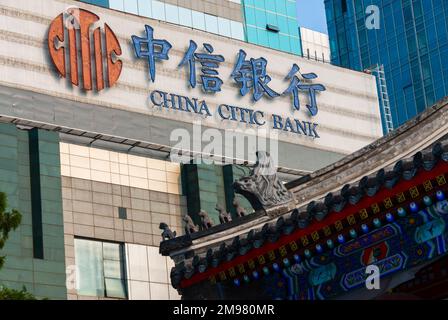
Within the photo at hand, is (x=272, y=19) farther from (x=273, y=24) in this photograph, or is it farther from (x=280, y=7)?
(x=280, y=7)

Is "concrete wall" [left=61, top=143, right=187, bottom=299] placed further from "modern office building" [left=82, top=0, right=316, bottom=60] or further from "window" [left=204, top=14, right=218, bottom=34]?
"window" [left=204, top=14, right=218, bottom=34]

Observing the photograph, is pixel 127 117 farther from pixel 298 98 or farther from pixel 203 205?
pixel 298 98

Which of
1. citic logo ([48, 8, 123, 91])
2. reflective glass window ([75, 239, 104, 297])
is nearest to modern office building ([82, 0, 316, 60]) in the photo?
citic logo ([48, 8, 123, 91])

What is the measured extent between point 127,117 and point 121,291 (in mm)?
8582

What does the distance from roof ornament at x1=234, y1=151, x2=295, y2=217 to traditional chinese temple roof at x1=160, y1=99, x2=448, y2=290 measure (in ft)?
0.17

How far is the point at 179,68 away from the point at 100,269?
11575 mm

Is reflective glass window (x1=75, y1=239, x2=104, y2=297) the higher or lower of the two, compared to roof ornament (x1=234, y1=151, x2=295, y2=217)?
higher

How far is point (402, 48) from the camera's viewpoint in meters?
119

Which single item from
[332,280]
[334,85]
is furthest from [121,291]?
[332,280]

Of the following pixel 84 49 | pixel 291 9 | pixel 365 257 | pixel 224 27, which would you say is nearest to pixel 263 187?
pixel 365 257

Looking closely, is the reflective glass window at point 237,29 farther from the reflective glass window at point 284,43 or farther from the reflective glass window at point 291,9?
the reflective glass window at point 291,9

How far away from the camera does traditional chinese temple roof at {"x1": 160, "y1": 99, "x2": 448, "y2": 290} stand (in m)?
28.3

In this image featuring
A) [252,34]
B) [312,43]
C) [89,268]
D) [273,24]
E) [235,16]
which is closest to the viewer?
[89,268]
